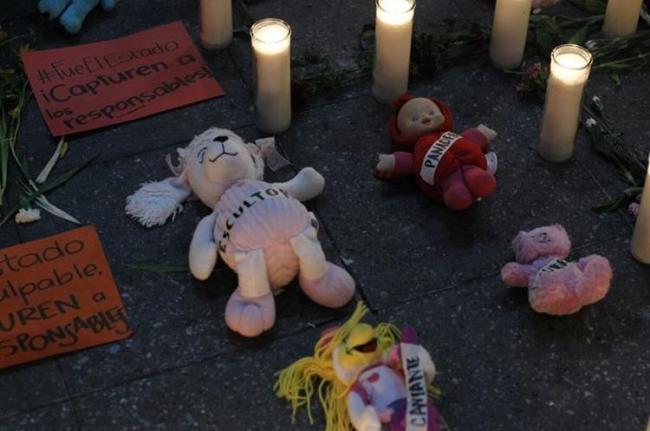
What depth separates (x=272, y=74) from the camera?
1973 mm

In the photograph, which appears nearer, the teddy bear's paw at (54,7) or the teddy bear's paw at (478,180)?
the teddy bear's paw at (478,180)

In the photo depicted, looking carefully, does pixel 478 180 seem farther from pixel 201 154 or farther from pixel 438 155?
pixel 201 154

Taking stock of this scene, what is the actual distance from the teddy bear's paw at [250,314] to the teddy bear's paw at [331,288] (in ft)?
0.22

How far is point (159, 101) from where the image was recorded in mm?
2113

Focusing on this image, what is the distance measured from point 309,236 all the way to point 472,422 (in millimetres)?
372

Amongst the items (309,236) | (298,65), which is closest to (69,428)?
(309,236)

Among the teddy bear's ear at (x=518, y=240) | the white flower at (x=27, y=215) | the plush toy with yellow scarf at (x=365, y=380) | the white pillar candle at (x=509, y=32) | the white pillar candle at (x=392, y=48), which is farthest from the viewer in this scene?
the white pillar candle at (x=509, y=32)

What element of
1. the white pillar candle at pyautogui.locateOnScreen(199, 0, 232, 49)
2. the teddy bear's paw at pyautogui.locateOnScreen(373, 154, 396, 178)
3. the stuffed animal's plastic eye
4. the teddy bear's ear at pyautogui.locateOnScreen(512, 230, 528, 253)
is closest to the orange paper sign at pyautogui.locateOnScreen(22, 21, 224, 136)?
the white pillar candle at pyautogui.locateOnScreen(199, 0, 232, 49)

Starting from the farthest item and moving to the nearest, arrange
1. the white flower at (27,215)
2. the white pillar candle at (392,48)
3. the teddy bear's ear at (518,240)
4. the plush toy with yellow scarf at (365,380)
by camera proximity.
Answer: the white pillar candle at (392,48) < the white flower at (27,215) < the teddy bear's ear at (518,240) < the plush toy with yellow scarf at (365,380)

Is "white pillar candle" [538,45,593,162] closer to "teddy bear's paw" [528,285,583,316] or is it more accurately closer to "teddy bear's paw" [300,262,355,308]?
"teddy bear's paw" [528,285,583,316]

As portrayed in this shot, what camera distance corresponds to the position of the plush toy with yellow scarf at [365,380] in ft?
4.90

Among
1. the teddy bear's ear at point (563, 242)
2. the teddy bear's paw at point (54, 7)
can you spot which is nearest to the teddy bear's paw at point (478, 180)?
the teddy bear's ear at point (563, 242)

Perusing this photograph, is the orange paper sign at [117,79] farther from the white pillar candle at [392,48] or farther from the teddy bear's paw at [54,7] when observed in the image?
the white pillar candle at [392,48]

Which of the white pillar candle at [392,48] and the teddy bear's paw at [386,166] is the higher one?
the white pillar candle at [392,48]
